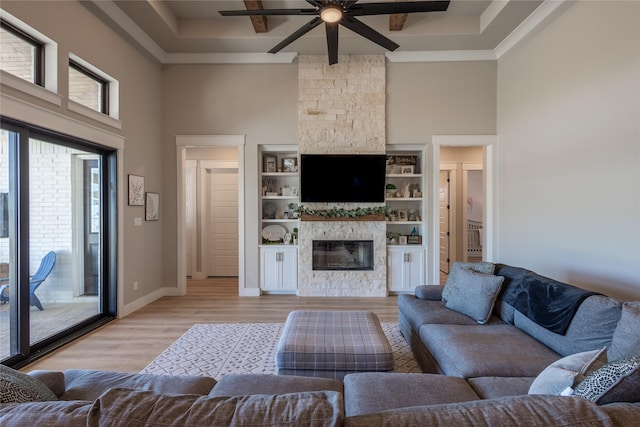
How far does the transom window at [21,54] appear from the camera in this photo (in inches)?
105

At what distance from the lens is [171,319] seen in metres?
3.96

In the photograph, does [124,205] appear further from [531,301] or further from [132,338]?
[531,301]

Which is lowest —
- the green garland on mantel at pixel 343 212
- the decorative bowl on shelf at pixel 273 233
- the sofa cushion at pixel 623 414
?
the sofa cushion at pixel 623 414

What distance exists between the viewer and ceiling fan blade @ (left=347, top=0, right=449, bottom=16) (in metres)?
2.58

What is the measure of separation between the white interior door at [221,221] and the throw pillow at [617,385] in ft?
20.3

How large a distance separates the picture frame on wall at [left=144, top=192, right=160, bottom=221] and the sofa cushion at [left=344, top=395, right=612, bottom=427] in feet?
15.5

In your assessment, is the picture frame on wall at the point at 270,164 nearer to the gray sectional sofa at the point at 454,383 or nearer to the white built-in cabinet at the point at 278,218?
the white built-in cabinet at the point at 278,218

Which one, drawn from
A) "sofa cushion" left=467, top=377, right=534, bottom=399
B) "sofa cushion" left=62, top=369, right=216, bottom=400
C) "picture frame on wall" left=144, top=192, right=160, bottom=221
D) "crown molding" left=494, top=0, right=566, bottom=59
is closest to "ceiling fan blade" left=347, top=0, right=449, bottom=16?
"crown molding" left=494, top=0, right=566, bottom=59

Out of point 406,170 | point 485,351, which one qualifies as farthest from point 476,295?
point 406,170

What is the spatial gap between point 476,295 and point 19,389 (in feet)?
9.68

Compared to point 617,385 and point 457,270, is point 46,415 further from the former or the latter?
point 457,270

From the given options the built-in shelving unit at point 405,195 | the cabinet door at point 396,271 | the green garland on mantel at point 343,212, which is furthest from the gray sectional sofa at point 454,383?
the built-in shelving unit at point 405,195

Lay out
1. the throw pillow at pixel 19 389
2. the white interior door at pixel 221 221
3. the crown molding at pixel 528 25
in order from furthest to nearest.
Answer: the white interior door at pixel 221 221, the crown molding at pixel 528 25, the throw pillow at pixel 19 389

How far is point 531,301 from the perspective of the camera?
7.72 feet
